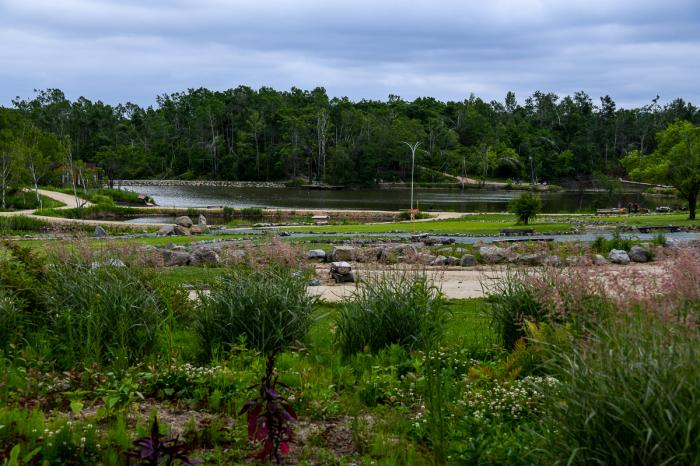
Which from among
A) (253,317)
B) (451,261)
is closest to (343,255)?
(451,261)

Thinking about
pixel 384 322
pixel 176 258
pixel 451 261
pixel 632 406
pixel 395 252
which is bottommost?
pixel 451 261

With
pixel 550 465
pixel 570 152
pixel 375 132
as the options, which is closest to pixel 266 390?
pixel 550 465

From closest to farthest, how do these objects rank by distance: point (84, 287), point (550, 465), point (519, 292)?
1. point (550, 465)
2. point (84, 287)
3. point (519, 292)

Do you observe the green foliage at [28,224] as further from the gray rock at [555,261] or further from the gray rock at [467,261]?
the gray rock at [555,261]

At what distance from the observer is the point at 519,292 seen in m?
8.34

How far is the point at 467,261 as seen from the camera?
21203 mm

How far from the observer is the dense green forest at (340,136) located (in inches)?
4715

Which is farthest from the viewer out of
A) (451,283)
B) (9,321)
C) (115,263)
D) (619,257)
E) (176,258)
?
(619,257)

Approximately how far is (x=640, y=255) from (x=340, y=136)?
11195 cm

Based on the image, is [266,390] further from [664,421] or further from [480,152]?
[480,152]

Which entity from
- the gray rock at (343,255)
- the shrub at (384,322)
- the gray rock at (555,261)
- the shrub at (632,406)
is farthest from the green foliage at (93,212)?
the shrub at (632,406)

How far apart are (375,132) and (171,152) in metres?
45.1

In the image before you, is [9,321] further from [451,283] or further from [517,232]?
[517,232]

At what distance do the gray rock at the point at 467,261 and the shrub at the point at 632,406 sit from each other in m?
17.1
